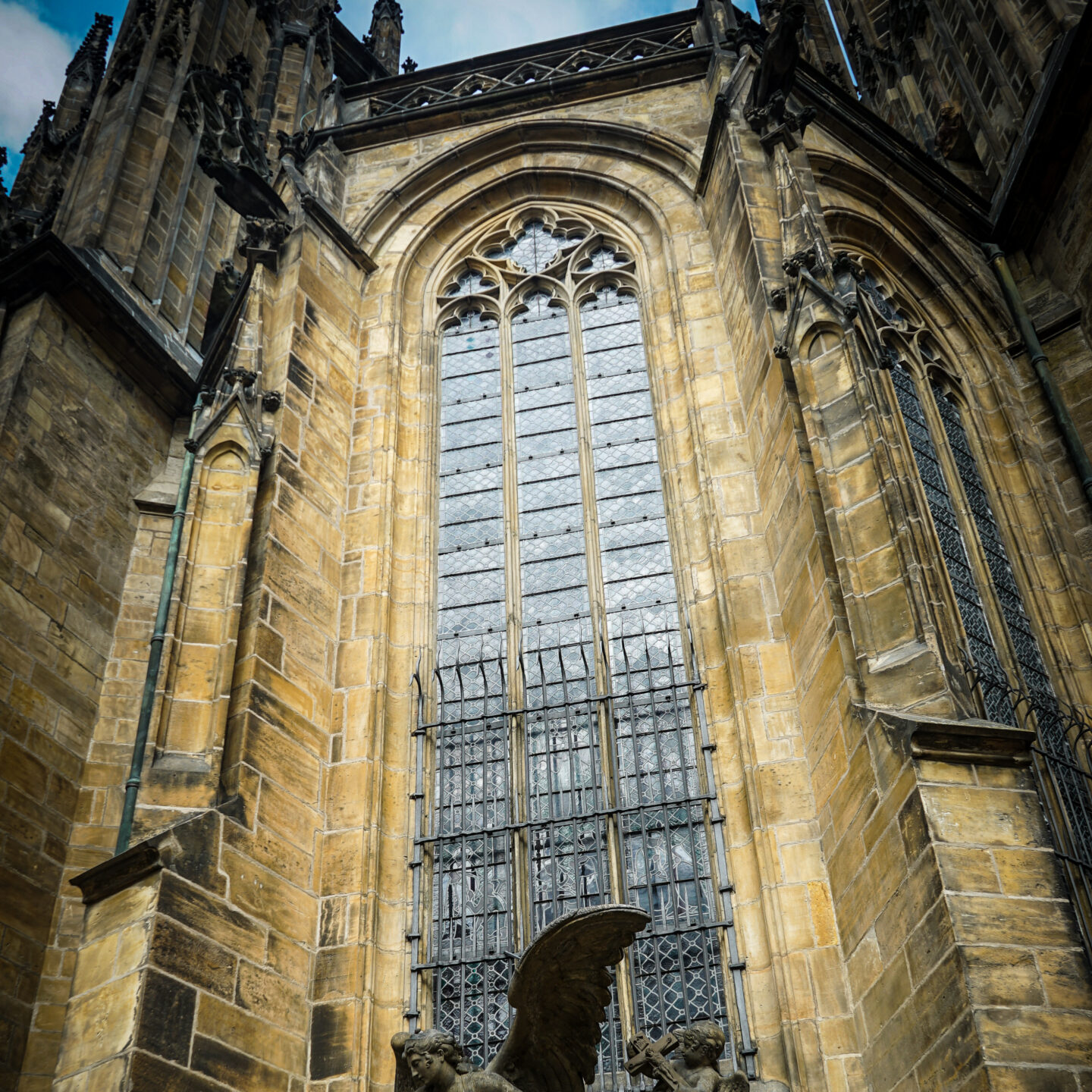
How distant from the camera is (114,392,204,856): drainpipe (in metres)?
7.20

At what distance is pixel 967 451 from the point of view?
1087cm

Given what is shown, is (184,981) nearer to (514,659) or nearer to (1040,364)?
(514,659)

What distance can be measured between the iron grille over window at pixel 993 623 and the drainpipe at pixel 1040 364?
74cm

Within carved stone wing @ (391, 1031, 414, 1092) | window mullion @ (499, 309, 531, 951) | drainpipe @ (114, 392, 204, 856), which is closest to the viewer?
carved stone wing @ (391, 1031, 414, 1092)

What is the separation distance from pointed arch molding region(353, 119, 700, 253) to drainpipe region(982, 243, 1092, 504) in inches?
115

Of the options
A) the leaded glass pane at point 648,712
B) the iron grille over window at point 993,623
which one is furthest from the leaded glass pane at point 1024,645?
the leaded glass pane at point 648,712

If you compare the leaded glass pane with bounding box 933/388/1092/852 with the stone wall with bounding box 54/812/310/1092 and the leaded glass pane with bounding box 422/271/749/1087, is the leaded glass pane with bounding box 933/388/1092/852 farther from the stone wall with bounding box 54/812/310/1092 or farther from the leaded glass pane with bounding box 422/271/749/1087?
the stone wall with bounding box 54/812/310/1092

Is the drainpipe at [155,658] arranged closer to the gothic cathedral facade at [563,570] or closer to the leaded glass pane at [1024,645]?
the gothic cathedral facade at [563,570]

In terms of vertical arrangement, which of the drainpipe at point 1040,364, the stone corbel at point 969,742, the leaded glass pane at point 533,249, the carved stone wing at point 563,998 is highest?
the leaded glass pane at point 533,249

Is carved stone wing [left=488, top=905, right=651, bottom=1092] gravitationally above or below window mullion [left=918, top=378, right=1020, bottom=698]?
below

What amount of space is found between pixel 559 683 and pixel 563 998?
2.63 m

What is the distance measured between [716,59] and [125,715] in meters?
7.62

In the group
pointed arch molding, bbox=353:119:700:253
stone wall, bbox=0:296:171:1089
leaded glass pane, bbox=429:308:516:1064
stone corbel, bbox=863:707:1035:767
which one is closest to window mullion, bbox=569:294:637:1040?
leaded glass pane, bbox=429:308:516:1064

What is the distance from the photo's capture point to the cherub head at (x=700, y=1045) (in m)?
6.37
